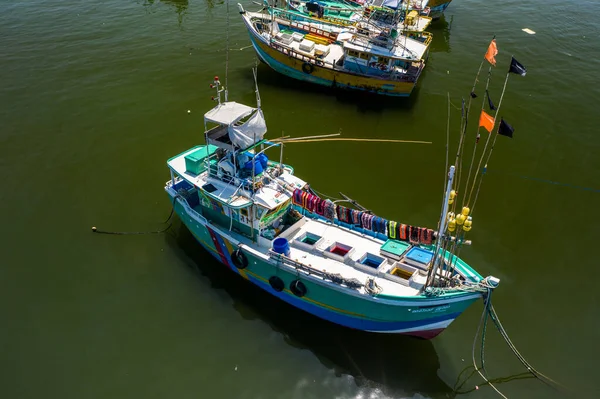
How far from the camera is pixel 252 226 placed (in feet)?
60.7

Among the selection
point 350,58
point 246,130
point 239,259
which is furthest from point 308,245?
point 350,58

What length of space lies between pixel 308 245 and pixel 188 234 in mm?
6859

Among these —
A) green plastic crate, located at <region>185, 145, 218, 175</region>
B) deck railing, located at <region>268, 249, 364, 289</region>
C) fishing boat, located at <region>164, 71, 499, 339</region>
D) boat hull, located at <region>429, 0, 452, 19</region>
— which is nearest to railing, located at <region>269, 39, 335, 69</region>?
fishing boat, located at <region>164, 71, 499, 339</region>

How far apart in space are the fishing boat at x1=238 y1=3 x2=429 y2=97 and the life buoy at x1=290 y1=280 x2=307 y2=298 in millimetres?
18458

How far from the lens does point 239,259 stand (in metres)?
18.4

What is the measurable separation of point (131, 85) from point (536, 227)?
27549mm

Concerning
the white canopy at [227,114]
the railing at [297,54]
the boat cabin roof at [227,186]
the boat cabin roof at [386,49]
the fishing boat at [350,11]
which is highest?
the fishing boat at [350,11]

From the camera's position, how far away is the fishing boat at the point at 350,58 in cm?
3097

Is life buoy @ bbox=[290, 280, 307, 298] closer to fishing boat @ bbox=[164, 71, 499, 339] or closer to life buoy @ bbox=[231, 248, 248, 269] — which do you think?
fishing boat @ bbox=[164, 71, 499, 339]

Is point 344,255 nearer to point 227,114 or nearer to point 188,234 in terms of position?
point 227,114

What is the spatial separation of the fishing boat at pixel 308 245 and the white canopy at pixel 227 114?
4 centimetres

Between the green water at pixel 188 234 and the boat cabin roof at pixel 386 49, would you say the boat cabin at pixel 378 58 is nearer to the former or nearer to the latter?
the boat cabin roof at pixel 386 49

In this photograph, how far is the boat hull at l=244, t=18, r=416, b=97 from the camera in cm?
3114

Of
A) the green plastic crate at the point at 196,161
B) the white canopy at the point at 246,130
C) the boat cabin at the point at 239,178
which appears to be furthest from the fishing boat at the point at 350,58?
the white canopy at the point at 246,130
